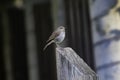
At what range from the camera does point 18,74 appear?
8859 millimetres

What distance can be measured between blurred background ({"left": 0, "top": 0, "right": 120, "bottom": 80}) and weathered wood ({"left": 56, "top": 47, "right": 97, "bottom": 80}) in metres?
2.94

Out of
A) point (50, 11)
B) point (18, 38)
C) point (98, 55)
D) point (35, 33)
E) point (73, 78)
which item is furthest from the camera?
point (18, 38)

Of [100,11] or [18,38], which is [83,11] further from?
[18,38]

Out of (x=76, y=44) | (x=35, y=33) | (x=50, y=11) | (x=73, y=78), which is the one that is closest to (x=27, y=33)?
(x=35, y=33)

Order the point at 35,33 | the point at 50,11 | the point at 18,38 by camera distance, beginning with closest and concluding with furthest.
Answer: the point at 50,11, the point at 35,33, the point at 18,38

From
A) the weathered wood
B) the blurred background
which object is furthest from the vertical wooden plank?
the weathered wood

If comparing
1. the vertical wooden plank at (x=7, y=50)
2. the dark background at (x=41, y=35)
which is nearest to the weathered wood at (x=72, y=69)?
the dark background at (x=41, y=35)

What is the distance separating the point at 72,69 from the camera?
9.54ft

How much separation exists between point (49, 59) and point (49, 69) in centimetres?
13

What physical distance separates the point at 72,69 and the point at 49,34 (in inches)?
196

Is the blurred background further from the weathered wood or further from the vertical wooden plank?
the weathered wood

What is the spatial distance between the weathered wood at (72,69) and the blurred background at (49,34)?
2943 millimetres

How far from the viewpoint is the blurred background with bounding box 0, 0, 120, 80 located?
6062 mm

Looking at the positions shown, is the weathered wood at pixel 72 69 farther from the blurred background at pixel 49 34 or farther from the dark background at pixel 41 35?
the dark background at pixel 41 35
